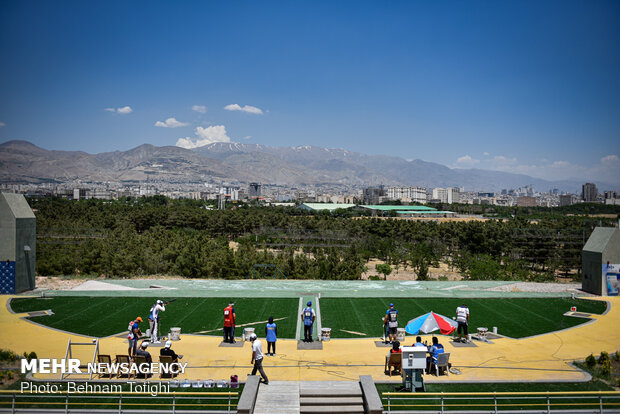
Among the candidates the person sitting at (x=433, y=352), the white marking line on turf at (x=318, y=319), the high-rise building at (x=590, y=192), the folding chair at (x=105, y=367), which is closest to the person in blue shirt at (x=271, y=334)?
the white marking line on turf at (x=318, y=319)

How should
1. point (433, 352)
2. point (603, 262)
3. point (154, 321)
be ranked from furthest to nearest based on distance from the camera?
1. point (603, 262)
2. point (154, 321)
3. point (433, 352)

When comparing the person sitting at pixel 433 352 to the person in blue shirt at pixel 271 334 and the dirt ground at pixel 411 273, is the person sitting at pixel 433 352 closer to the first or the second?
the person in blue shirt at pixel 271 334

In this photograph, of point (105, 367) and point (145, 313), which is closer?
point (105, 367)

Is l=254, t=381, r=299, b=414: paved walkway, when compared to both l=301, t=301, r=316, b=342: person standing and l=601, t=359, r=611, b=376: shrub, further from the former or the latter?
l=601, t=359, r=611, b=376: shrub

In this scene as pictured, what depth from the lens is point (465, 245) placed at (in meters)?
59.2

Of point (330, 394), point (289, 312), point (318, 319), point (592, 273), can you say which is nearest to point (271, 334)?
point (330, 394)

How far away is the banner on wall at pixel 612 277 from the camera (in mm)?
25797

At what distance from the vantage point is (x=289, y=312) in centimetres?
2194

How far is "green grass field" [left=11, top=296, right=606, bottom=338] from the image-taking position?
18.9 meters

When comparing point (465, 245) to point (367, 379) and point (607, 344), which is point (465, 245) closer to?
point (607, 344)

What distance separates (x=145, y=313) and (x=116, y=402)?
1086cm

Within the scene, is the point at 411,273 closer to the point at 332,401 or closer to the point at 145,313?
the point at 145,313

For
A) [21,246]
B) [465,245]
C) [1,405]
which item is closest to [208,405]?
[1,405]

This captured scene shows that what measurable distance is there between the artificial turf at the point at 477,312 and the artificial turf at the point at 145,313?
2.27 m
